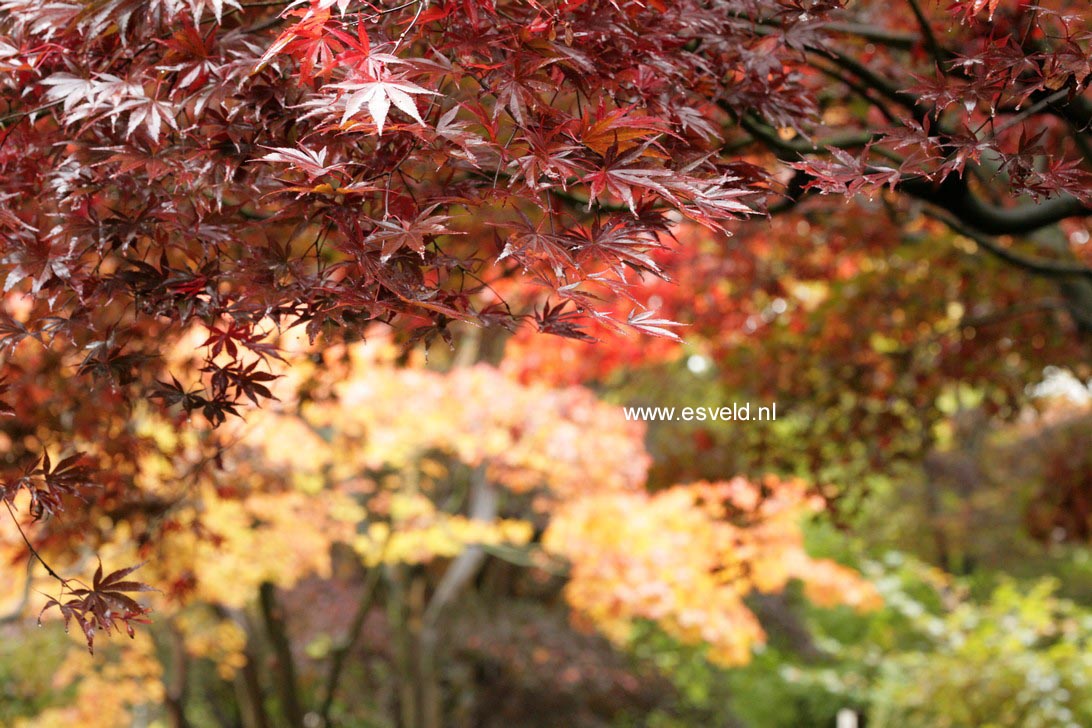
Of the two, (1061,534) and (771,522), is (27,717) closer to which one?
(771,522)

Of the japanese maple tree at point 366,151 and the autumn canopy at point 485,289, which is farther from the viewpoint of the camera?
the autumn canopy at point 485,289

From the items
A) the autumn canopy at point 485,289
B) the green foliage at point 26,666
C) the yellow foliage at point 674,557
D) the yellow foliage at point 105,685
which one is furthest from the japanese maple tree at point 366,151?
the yellow foliage at point 105,685

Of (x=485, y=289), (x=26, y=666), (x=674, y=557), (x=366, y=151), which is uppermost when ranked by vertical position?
(x=485, y=289)

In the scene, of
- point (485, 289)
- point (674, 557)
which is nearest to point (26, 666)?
point (485, 289)

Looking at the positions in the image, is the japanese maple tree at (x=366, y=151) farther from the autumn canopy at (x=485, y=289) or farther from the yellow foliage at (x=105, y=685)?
the yellow foliage at (x=105, y=685)

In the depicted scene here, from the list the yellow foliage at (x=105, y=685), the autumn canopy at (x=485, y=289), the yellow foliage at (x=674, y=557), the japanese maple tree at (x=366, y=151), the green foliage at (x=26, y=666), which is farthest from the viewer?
the yellow foliage at (x=105, y=685)

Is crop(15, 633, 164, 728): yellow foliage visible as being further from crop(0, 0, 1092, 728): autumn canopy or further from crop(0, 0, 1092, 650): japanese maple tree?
crop(0, 0, 1092, 650): japanese maple tree

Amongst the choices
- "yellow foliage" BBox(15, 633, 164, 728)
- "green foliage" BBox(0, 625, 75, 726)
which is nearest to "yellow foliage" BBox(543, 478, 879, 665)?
"yellow foliage" BBox(15, 633, 164, 728)

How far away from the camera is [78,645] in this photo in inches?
282

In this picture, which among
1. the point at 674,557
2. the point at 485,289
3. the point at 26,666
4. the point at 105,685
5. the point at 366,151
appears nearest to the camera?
the point at 366,151

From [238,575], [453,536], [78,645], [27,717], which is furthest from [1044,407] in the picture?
[27,717]

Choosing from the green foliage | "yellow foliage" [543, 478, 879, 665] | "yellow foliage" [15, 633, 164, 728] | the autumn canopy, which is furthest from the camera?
"yellow foliage" [15, 633, 164, 728]

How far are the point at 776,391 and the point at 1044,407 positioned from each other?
146 centimetres

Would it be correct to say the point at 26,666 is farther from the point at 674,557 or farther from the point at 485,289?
the point at 674,557
